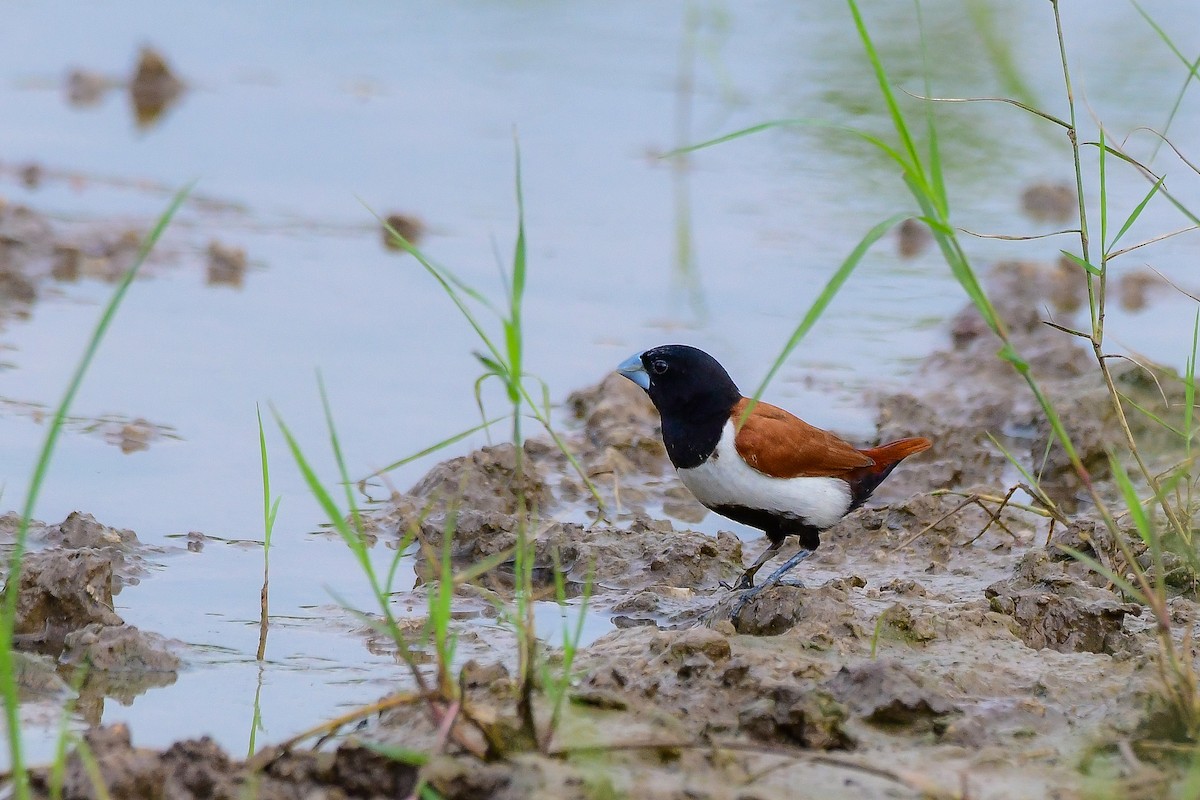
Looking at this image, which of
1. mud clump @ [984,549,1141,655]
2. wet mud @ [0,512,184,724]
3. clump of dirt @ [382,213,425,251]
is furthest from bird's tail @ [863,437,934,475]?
clump of dirt @ [382,213,425,251]

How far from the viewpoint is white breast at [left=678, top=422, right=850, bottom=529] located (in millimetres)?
4891

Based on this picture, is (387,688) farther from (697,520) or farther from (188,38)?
(188,38)

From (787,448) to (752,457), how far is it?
130mm

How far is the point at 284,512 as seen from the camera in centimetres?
560

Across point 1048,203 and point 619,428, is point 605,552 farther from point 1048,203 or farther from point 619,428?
point 1048,203

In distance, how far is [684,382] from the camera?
5.12 metres

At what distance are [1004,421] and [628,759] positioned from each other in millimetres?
4254

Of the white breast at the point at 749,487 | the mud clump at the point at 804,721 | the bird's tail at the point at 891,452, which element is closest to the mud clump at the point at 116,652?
the mud clump at the point at 804,721

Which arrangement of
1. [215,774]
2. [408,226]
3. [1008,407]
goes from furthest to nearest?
[408,226] < [1008,407] < [215,774]

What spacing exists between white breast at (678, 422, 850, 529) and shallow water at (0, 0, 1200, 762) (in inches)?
46.0

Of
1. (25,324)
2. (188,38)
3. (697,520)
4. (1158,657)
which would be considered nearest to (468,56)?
(188,38)

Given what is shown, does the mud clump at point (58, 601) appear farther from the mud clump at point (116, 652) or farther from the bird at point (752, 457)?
the bird at point (752, 457)

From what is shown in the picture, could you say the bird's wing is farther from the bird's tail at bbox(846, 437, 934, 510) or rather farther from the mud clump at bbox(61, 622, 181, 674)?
the mud clump at bbox(61, 622, 181, 674)

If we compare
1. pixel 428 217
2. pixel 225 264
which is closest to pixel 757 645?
pixel 225 264
